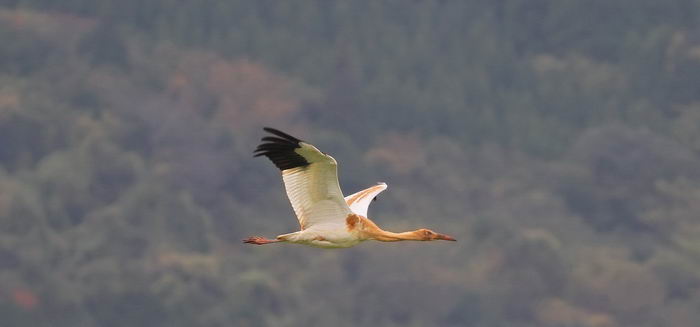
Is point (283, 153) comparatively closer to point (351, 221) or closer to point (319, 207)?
point (319, 207)

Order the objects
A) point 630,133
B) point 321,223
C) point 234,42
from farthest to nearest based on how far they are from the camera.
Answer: point 234,42 → point 630,133 → point 321,223

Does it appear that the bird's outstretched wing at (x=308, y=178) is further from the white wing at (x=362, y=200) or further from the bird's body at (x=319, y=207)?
the white wing at (x=362, y=200)

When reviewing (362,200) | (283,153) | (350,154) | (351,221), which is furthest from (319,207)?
(350,154)

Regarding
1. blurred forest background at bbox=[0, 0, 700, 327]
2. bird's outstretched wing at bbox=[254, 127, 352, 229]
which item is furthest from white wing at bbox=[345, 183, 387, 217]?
blurred forest background at bbox=[0, 0, 700, 327]

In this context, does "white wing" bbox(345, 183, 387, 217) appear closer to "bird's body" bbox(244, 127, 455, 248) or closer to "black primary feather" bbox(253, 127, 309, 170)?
"bird's body" bbox(244, 127, 455, 248)

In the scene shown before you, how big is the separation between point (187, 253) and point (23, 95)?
1767cm

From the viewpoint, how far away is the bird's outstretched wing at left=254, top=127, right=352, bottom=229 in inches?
679

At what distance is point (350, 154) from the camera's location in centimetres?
8944

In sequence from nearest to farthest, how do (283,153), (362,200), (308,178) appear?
(283,153), (308,178), (362,200)

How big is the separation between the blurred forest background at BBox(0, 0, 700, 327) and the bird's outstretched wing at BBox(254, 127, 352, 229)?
51060 millimetres

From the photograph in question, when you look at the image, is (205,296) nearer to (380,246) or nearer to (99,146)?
(380,246)

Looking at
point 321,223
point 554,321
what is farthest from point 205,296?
point 321,223

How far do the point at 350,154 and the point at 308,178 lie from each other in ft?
235

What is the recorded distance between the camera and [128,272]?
243ft
